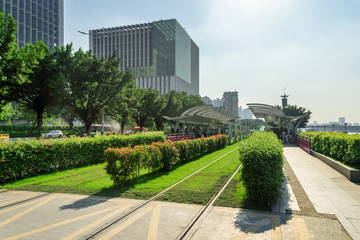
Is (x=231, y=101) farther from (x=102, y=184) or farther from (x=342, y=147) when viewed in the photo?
(x=102, y=184)

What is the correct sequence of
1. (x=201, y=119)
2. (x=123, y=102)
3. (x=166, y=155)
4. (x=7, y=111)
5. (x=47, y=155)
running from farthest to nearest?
(x=7, y=111)
(x=123, y=102)
(x=201, y=119)
(x=166, y=155)
(x=47, y=155)

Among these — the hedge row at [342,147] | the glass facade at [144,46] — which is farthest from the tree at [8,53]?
the glass facade at [144,46]

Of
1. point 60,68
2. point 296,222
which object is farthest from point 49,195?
point 60,68

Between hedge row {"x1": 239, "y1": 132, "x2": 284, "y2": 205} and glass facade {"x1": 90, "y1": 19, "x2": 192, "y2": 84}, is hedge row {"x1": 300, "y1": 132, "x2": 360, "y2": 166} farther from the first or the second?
glass facade {"x1": 90, "y1": 19, "x2": 192, "y2": 84}

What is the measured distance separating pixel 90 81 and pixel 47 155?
1544 cm

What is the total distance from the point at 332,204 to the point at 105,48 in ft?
362

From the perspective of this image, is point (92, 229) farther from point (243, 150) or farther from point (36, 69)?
point (36, 69)

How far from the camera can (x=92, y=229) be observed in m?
4.85

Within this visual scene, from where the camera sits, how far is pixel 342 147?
11.3m

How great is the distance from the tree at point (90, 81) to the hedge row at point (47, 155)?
33.7 feet

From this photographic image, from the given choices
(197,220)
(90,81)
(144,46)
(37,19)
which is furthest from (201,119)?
(37,19)

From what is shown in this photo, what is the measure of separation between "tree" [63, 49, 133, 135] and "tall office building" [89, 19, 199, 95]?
7410 cm

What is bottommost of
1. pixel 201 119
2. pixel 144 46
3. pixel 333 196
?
pixel 333 196

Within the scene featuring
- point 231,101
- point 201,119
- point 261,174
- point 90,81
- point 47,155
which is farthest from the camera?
point 231,101
